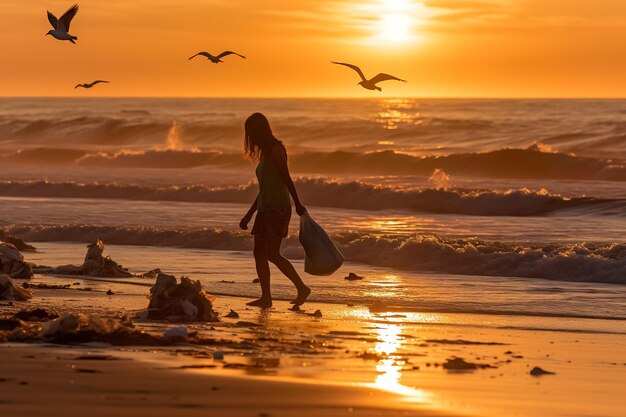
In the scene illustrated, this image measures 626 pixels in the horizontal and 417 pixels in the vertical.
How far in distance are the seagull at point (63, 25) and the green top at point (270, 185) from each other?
6128 millimetres

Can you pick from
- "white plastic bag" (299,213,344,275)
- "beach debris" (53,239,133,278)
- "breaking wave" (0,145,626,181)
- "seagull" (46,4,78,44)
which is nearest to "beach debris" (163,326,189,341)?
"white plastic bag" (299,213,344,275)

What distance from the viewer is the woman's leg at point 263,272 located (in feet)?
37.6

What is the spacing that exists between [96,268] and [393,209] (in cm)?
1420

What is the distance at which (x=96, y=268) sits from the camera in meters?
14.0

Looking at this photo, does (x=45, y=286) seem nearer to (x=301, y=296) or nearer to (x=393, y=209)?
(x=301, y=296)

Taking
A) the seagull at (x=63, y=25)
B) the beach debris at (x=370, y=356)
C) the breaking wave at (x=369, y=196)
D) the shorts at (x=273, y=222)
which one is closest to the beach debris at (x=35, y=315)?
the shorts at (x=273, y=222)

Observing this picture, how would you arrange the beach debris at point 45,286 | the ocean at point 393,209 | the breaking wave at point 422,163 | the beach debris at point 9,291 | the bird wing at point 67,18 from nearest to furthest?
1. the beach debris at point 9,291
2. the beach debris at point 45,286
3. the ocean at point 393,209
4. the bird wing at point 67,18
5. the breaking wave at point 422,163

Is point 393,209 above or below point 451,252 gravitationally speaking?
above

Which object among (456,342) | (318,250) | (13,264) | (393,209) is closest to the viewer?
(456,342)

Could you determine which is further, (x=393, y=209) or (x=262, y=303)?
(x=393, y=209)

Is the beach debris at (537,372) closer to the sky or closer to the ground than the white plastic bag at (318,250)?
closer to the ground

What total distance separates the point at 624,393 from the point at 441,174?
32.4 m

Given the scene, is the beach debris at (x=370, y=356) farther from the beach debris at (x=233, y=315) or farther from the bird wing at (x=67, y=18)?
the bird wing at (x=67, y=18)

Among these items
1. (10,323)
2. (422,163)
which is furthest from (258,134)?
(422,163)
